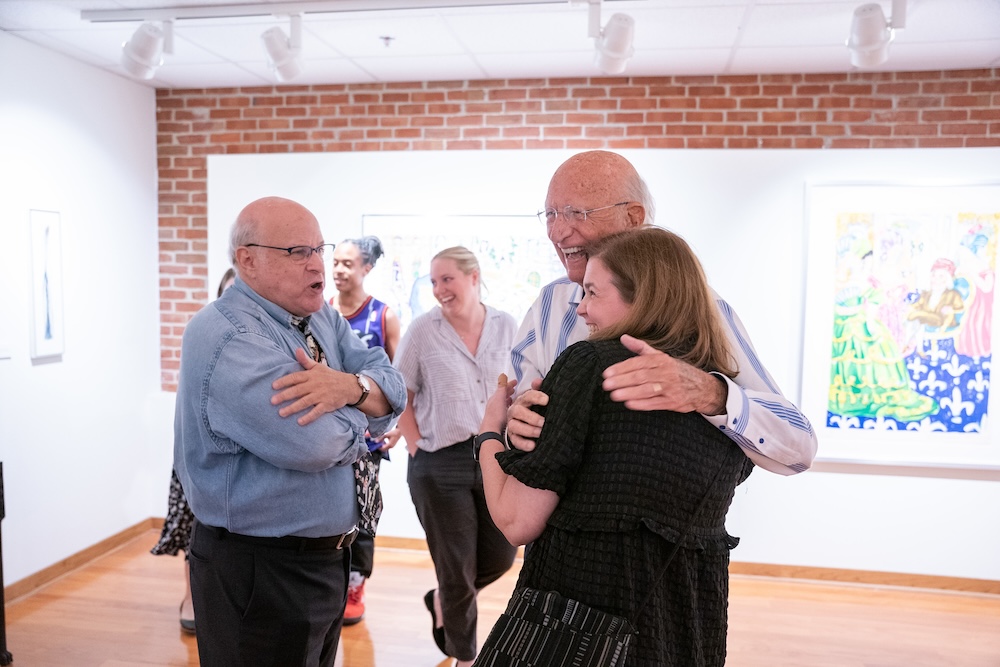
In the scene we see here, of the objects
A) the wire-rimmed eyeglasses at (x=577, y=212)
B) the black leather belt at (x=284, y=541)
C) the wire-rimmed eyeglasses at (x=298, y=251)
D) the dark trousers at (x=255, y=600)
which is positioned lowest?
the dark trousers at (x=255, y=600)

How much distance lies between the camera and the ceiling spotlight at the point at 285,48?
3.77 metres

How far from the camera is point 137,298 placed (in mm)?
5324

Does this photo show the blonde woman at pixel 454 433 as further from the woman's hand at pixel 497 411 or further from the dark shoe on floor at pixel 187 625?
the woman's hand at pixel 497 411

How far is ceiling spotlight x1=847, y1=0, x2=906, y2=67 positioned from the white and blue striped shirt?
7.44ft

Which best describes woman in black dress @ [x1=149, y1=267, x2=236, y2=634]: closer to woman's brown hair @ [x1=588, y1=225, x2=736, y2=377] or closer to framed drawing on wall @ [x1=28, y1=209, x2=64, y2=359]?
framed drawing on wall @ [x1=28, y1=209, x2=64, y2=359]

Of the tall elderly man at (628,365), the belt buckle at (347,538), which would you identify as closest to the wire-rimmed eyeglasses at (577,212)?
the tall elderly man at (628,365)

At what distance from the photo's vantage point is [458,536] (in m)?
3.38

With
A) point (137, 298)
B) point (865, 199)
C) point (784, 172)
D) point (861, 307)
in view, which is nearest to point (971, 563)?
point (861, 307)

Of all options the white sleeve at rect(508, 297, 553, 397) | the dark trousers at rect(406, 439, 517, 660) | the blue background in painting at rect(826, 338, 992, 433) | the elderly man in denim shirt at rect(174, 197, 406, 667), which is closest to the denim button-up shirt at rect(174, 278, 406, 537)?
the elderly man in denim shirt at rect(174, 197, 406, 667)

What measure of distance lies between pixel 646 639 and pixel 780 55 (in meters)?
3.85

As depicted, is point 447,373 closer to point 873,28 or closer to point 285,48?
point 285,48

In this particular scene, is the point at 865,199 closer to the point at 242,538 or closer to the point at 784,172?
the point at 784,172

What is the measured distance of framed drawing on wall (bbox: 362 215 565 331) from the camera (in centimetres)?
492

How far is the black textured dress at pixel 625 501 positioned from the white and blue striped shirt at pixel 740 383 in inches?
3.7
